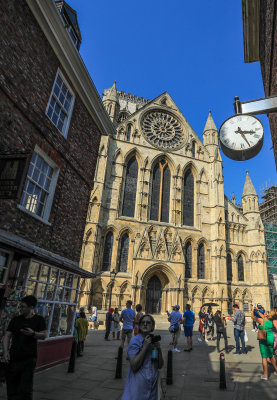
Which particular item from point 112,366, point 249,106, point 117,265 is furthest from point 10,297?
point 117,265

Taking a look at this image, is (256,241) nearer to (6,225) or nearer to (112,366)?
(112,366)

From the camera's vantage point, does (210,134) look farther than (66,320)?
Yes

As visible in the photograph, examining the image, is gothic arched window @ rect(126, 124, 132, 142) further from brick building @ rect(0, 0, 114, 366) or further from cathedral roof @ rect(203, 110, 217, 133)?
brick building @ rect(0, 0, 114, 366)

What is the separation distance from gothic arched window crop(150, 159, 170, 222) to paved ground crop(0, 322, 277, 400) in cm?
1693

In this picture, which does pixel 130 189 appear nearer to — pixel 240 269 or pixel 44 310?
pixel 240 269

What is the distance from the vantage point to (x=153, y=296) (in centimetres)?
2208

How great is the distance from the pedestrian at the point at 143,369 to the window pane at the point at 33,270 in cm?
450

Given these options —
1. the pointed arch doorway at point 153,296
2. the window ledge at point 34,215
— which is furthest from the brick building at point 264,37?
the pointed arch doorway at point 153,296

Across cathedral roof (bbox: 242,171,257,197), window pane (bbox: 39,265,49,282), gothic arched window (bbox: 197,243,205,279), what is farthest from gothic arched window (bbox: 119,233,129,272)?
window pane (bbox: 39,265,49,282)

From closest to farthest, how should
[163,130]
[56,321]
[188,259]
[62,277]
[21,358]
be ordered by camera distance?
[21,358] → [56,321] → [62,277] → [188,259] → [163,130]

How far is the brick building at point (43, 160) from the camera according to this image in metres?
5.80

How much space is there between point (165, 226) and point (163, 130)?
429 inches

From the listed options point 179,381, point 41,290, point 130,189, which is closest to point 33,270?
point 41,290

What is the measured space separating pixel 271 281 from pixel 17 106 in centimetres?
3285
